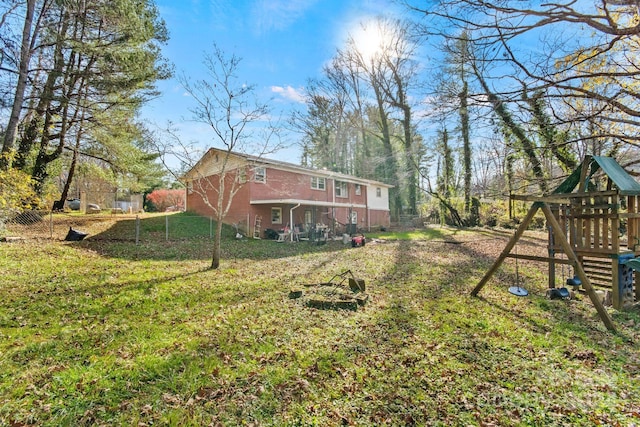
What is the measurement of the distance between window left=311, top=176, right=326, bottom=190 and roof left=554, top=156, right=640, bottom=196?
16.6 meters

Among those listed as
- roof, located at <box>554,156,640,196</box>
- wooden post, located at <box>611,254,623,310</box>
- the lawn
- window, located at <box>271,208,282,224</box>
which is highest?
roof, located at <box>554,156,640,196</box>

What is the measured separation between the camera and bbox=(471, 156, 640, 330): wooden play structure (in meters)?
5.90

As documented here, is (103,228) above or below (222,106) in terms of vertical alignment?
below

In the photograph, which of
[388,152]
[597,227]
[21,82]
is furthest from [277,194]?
[388,152]

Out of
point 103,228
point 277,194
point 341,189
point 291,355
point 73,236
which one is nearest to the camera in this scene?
point 291,355

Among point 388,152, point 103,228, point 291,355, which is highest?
point 388,152

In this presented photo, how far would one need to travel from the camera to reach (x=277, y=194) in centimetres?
1947

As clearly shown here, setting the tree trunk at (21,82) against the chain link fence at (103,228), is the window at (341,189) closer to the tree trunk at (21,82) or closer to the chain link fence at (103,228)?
the chain link fence at (103,228)

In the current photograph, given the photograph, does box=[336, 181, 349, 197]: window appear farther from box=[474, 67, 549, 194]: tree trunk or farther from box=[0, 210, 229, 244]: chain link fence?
box=[474, 67, 549, 194]: tree trunk

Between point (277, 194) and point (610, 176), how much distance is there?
52.3 ft

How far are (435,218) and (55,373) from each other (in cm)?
3212

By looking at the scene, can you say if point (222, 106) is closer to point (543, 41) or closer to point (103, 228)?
point (543, 41)

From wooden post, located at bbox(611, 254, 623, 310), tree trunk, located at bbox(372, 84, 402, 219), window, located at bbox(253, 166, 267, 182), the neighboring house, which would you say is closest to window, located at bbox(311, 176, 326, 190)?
the neighboring house

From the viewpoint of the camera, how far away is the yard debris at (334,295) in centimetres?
601
